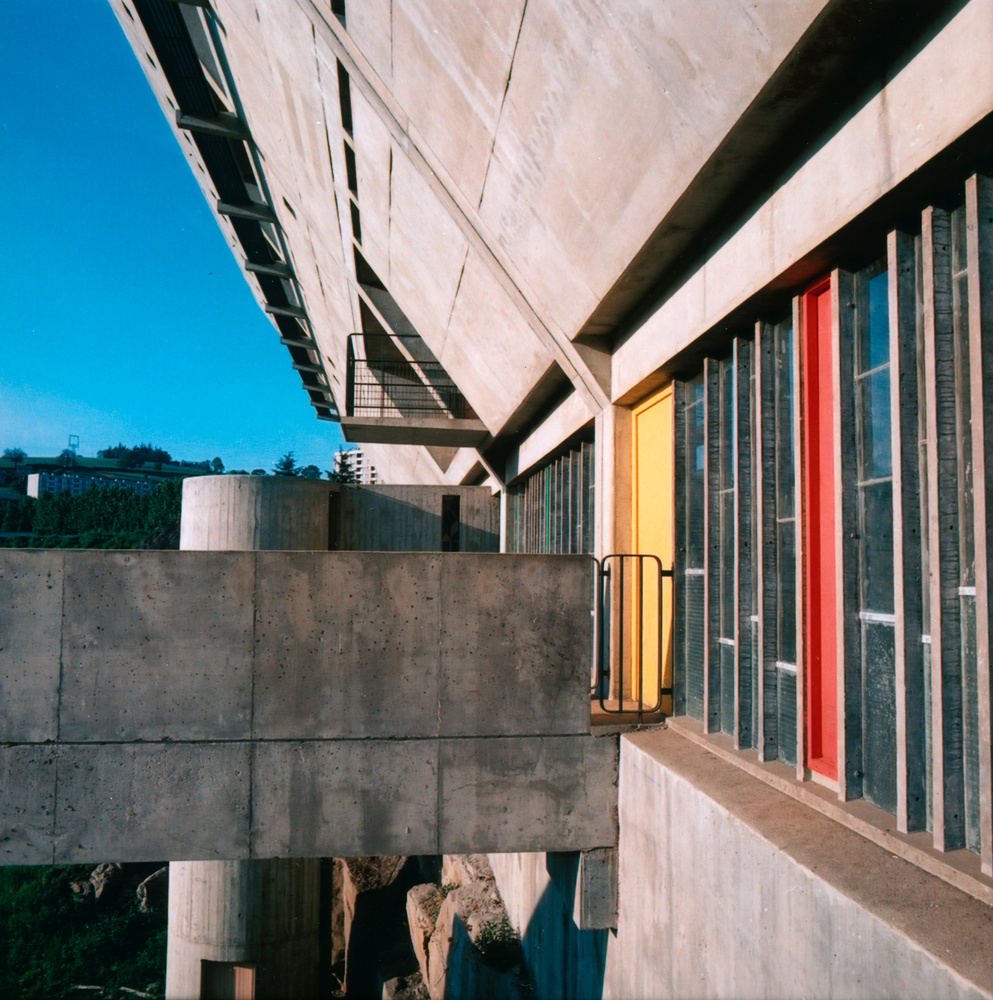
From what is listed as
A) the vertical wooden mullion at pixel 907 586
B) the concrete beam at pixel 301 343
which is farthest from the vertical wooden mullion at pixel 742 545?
the concrete beam at pixel 301 343

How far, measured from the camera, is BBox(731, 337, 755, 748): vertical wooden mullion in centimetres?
544

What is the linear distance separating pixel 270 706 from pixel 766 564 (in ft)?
12.7

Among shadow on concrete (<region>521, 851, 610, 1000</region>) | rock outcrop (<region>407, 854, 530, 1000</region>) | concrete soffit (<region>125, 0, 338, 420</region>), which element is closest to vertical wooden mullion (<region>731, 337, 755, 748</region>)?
shadow on concrete (<region>521, 851, 610, 1000</region>)

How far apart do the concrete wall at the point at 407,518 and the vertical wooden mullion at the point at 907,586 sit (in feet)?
45.7

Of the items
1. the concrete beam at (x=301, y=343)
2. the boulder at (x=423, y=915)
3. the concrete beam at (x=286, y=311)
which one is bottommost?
the boulder at (x=423, y=915)

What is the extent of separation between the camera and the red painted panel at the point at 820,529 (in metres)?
4.59

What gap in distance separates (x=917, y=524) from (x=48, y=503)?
94.4 metres

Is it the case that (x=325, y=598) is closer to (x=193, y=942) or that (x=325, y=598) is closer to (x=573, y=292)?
(x=573, y=292)

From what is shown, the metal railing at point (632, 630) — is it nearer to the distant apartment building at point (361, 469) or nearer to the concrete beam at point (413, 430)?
the concrete beam at point (413, 430)

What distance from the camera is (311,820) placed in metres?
5.96

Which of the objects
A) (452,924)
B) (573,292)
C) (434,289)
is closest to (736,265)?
(573,292)

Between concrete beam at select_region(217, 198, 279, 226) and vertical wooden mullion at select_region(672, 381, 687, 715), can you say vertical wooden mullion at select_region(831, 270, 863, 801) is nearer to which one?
vertical wooden mullion at select_region(672, 381, 687, 715)

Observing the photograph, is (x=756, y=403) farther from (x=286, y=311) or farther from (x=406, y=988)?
(x=286, y=311)

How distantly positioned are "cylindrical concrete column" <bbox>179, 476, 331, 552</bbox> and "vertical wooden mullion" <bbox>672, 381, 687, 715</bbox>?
974cm
